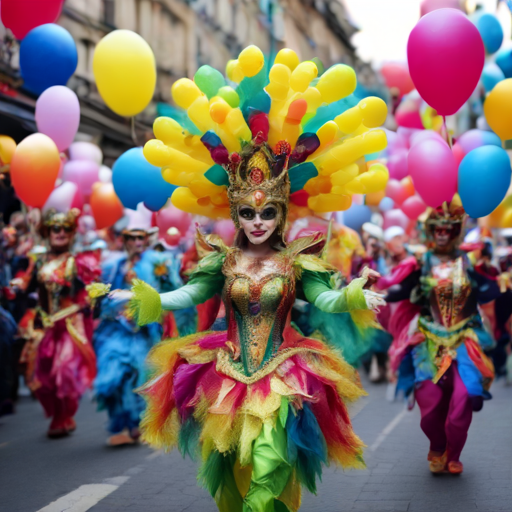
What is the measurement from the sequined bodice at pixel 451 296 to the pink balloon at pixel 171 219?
3.32 m

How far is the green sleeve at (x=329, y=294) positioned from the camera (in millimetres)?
4926

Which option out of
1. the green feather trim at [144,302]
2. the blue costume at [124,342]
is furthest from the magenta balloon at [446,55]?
the blue costume at [124,342]

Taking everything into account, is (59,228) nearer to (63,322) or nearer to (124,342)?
(63,322)

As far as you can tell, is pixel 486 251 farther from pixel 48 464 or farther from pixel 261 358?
pixel 48 464

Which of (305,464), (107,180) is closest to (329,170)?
(305,464)

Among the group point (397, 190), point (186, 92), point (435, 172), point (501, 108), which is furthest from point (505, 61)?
point (186, 92)

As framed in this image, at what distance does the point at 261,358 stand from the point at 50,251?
502 cm

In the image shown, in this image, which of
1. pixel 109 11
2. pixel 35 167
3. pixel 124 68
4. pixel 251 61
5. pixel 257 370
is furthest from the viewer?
pixel 109 11

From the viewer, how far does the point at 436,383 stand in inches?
291

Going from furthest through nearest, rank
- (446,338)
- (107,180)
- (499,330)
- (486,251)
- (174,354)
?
(107,180) → (499,330) → (486,251) → (446,338) → (174,354)

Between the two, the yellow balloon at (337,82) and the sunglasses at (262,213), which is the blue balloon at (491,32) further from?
the sunglasses at (262,213)

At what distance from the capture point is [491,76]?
9.16 metres

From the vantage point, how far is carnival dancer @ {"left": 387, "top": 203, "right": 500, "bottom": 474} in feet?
23.8

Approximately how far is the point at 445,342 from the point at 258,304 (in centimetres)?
262
